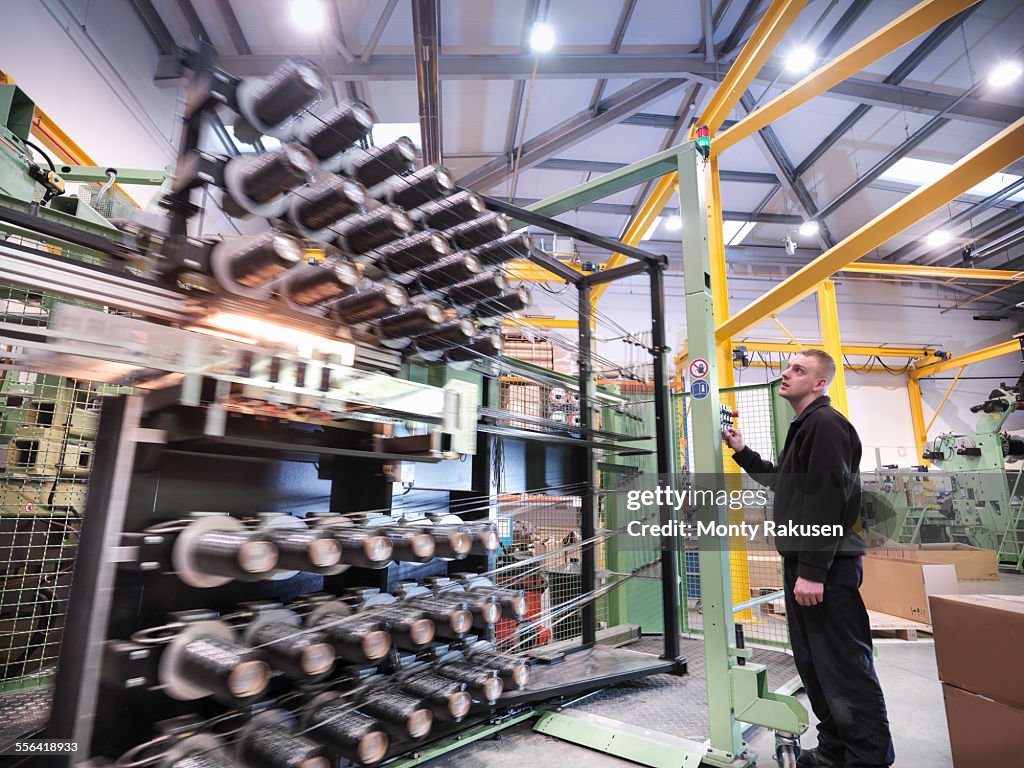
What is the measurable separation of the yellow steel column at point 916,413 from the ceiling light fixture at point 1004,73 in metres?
7.80

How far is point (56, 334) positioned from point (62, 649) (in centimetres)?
61

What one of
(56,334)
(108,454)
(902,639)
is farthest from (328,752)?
(902,639)

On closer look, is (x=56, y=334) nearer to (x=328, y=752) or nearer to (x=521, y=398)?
(x=328, y=752)

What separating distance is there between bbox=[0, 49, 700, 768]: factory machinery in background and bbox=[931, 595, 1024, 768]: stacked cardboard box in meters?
1.58

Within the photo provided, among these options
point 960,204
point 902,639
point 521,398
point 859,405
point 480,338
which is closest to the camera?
point 480,338

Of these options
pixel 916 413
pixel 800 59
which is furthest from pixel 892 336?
pixel 800 59

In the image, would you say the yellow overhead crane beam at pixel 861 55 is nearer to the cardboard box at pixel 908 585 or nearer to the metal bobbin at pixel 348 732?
the metal bobbin at pixel 348 732

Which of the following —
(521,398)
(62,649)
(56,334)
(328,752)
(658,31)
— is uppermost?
(658,31)

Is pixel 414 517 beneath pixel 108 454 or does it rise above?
beneath

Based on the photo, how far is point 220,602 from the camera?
4.69 feet

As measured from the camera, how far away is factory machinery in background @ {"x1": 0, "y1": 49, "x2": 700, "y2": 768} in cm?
107

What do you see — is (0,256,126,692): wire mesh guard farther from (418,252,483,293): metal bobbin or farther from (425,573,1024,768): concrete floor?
(425,573,1024,768): concrete floor

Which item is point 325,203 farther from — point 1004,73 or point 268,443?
point 1004,73

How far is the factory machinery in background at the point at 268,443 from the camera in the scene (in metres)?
1.07
